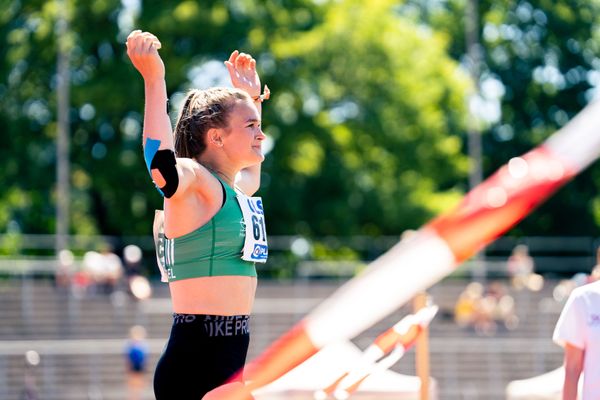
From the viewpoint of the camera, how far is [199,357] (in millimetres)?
4121

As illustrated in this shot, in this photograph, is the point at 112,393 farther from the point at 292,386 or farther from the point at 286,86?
the point at 286,86

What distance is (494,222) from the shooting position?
2.71 m

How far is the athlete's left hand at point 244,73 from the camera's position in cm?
489

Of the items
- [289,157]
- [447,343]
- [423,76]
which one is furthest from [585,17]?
[447,343]

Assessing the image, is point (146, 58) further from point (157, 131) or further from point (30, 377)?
point (30, 377)

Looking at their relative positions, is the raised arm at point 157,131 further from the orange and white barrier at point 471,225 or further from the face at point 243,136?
the orange and white barrier at point 471,225

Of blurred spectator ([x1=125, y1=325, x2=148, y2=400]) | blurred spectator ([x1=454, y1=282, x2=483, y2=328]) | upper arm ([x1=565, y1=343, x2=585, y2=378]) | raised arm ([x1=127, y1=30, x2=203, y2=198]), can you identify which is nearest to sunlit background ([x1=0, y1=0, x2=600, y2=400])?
blurred spectator ([x1=454, y1=282, x2=483, y2=328])

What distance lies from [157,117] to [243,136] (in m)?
0.44

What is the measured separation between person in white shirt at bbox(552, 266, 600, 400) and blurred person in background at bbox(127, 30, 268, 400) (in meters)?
1.57

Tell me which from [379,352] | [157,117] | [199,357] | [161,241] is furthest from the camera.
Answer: [379,352]

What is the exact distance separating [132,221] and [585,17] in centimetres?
1984

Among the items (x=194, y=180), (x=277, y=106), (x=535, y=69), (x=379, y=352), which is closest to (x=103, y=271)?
(x=277, y=106)

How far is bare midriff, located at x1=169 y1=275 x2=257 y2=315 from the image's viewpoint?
415 centimetres

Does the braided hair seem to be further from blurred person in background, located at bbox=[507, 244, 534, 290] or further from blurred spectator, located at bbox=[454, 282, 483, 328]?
blurred person in background, located at bbox=[507, 244, 534, 290]
